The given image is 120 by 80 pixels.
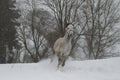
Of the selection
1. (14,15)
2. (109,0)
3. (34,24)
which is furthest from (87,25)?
(14,15)

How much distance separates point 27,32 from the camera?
36.0 meters

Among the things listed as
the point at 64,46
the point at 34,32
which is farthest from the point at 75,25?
the point at 64,46

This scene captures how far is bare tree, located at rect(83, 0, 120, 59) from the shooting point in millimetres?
30375

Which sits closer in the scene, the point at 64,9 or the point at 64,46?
the point at 64,46

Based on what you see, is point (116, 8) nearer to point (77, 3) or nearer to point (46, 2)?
point (77, 3)

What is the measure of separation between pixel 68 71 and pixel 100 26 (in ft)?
75.6

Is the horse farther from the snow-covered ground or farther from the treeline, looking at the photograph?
the treeline

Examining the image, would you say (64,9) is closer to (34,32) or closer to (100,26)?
(100,26)

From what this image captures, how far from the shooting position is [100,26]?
32.1 m

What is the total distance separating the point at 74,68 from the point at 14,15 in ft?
44.4

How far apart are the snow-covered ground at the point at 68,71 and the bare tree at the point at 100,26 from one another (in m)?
17.6

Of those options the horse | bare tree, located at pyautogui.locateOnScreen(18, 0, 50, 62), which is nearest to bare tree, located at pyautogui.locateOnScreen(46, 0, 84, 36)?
bare tree, located at pyautogui.locateOnScreen(18, 0, 50, 62)

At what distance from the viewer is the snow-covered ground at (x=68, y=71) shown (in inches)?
348

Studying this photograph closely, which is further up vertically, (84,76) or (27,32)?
(84,76)
